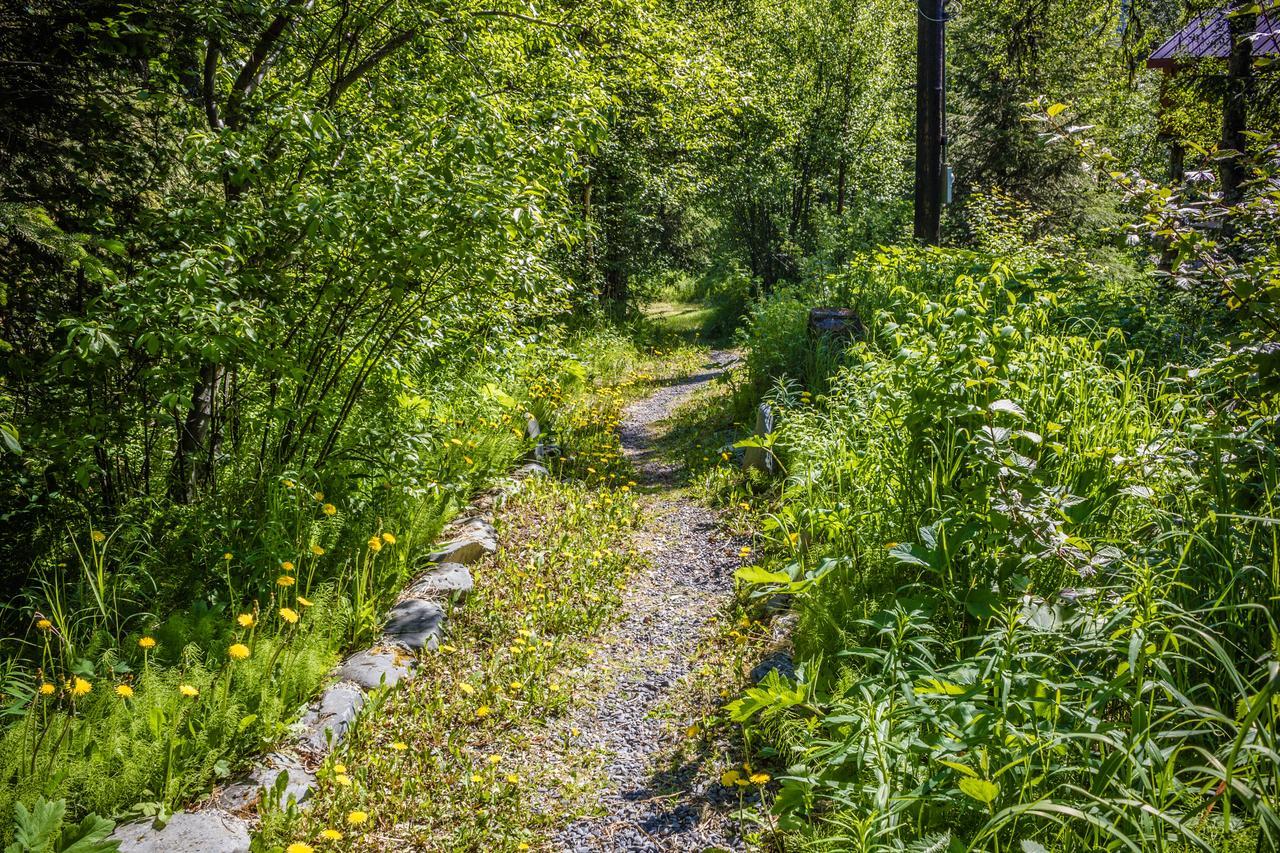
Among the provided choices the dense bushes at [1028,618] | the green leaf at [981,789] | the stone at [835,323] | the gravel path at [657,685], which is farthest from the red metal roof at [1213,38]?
the gravel path at [657,685]

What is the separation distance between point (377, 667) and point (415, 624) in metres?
0.45

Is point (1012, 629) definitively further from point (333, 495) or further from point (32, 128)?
point (32, 128)

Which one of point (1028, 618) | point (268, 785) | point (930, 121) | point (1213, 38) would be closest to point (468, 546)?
point (268, 785)

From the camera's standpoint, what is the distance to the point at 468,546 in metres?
4.95

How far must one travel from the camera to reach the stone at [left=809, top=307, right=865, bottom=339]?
7.52 metres

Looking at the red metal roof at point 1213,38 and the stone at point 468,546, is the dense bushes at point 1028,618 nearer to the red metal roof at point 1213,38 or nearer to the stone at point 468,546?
the red metal roof at point 1213,38

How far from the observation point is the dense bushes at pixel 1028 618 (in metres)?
1.93

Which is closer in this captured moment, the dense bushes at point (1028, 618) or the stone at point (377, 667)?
the dense bushes at point (1028, 618)

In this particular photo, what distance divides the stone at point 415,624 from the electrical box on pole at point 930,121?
7620 millimetres

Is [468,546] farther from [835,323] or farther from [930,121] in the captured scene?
[930,121]

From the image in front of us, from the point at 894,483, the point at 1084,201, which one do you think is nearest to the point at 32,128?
the point at 894,483

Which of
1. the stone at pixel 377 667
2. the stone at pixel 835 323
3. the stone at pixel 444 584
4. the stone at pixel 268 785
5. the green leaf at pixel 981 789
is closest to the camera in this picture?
the green leaf at pixel 981 789

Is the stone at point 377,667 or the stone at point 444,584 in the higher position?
the stone at point 444,584

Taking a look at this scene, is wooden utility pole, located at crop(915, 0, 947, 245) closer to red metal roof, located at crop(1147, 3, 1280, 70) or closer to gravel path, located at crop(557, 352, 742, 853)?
red metal roof, located at crop(1147, 3, 1280, 70)
